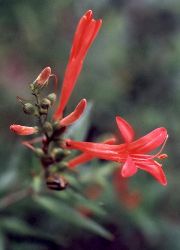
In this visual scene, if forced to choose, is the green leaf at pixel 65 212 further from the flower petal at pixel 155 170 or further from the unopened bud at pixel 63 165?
the flower petal at pixel 155 170

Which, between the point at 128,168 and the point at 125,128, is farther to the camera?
the point at 125,128

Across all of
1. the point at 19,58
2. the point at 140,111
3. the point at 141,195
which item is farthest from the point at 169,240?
the point at 19,58

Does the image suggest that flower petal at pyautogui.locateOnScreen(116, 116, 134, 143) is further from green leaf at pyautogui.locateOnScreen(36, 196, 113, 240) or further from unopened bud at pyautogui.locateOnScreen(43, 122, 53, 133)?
green leaf at pyautogui.locateOnScreen(36, 196, 113, 240)

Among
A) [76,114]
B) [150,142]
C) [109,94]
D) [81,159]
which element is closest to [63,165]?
[81,159]

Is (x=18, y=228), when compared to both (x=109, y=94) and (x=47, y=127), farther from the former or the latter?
(x=109, y=94)

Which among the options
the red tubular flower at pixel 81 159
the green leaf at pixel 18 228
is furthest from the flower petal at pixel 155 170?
the green leaf at pixel 18 228
